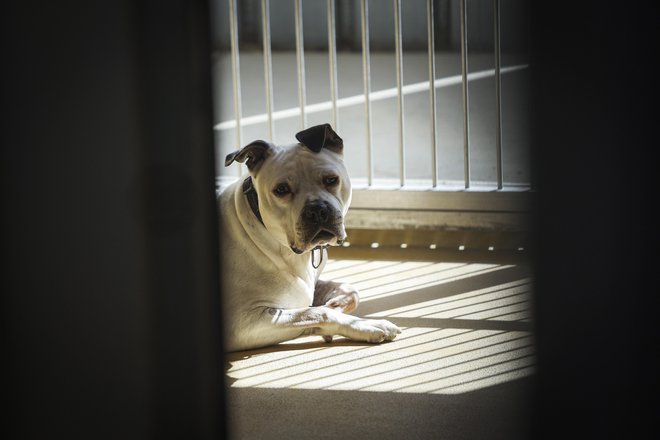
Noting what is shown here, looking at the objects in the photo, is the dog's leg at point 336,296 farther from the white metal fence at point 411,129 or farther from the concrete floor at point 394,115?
the concrete floor at point 394,115

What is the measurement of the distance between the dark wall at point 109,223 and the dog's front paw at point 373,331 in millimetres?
1766

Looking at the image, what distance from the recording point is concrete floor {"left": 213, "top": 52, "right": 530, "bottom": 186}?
22.4ft

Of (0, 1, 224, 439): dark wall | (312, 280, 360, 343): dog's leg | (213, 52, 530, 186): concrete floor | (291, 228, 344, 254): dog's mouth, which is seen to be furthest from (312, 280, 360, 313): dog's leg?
(0, 1, 224, 439): dark wall

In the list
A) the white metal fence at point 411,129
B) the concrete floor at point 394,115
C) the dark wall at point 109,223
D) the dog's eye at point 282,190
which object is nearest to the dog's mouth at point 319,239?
the dog's eye at point 282,190

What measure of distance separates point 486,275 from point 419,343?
1036 millimetres

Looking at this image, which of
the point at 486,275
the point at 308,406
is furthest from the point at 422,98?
the point at 308,406

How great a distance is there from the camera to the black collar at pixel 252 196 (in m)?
3.18

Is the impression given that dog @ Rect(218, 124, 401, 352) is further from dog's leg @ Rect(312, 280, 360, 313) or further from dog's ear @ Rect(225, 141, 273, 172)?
dog's leg @ Rect(312, 280, 360, 313)

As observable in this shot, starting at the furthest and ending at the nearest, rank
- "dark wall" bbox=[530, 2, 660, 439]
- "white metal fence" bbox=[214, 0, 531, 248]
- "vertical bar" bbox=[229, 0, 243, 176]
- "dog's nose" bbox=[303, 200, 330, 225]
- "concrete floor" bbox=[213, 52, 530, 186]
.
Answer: "concrete floor" bbox=[213, 52, 530, 186] → "vertical bar" bbox=[229, 0, 243, 176] → "white metal fence" bbox=[214, 0, 531, 248] → "dog's nose" bbox=[303, 200, 330, 225] → "dark wall" bbox=[530, 2, 660, 439]

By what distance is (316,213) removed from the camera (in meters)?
3.00

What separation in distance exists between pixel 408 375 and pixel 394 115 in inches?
251

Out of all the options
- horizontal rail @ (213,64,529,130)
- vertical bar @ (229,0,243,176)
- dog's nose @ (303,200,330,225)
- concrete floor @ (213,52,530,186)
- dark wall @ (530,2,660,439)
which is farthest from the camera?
horizontal rail @ (213,64,529,130)

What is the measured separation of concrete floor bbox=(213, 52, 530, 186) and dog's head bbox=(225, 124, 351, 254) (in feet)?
5.86

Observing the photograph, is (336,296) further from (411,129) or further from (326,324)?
(411,129)
